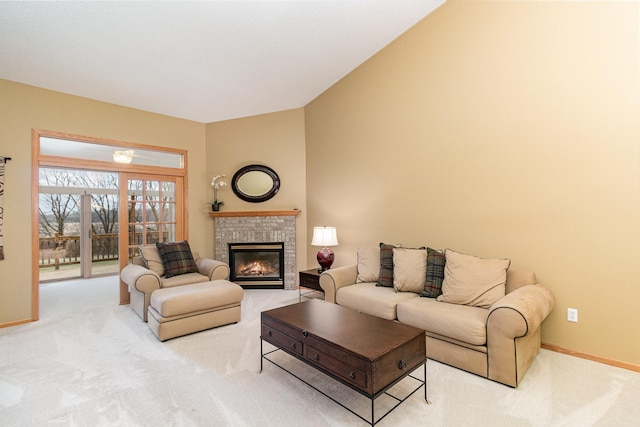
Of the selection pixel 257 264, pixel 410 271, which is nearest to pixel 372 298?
pixel 410 271

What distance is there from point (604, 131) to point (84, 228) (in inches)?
344

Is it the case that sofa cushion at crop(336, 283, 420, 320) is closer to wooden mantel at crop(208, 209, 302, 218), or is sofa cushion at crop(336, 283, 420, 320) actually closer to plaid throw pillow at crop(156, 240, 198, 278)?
wooden mantel at crop(208, 209, 302, 218)

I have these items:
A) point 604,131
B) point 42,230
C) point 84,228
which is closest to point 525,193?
point 604,131

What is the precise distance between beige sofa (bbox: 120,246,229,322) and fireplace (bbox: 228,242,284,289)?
912 mm

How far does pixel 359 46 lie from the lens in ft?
12.9

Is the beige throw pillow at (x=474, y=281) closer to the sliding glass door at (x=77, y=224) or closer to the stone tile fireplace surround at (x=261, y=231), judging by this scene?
the stone tile fireplace surround at (x=261, y=231)

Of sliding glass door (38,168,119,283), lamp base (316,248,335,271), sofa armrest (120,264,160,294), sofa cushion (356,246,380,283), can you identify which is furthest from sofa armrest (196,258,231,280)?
sliding glass door (38,168,119,283)

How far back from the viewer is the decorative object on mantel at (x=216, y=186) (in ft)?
17.7

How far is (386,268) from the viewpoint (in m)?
3.51

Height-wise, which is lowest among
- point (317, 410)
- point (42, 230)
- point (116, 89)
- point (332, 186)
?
point (317, 410)

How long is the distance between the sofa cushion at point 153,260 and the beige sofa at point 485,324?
2.72 metres

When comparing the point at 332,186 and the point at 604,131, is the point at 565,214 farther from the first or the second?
the point at 332,186

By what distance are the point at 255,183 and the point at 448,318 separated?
153 inches

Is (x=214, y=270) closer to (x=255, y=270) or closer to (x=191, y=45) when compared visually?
(x=255, y=270)
